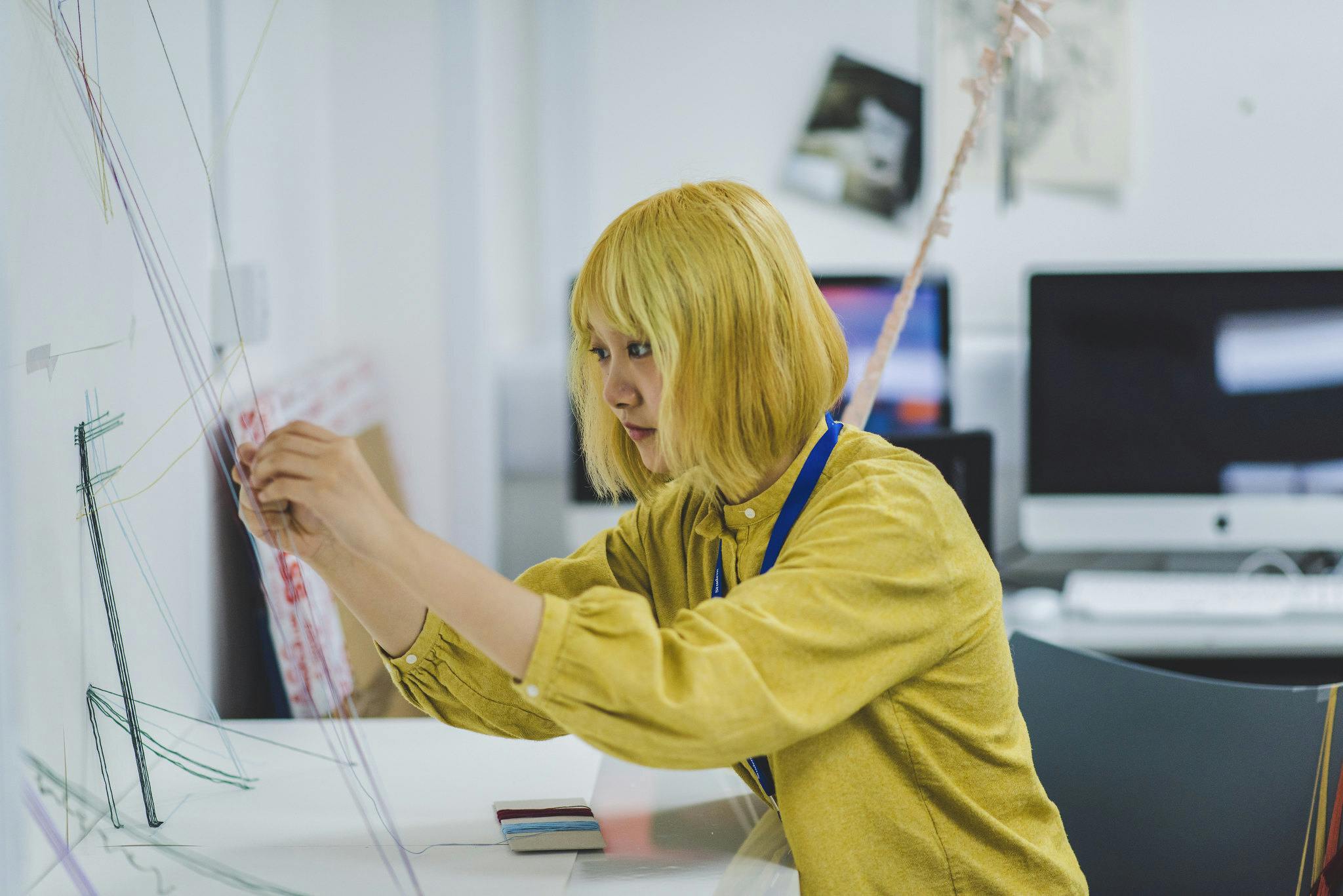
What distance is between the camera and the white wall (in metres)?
2.26

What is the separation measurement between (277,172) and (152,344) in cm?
64

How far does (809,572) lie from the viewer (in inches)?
28.1

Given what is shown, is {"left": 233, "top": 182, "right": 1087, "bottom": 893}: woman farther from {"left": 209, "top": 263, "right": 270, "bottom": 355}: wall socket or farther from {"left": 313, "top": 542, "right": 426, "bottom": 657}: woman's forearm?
{"left": 209, "top": 263, "right": 270, "bottom": 355}: wall socket

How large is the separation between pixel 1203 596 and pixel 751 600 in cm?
144

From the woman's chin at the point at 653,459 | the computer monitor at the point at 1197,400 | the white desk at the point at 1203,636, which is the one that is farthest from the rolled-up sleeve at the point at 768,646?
the computer monitor at the point at 1197,400

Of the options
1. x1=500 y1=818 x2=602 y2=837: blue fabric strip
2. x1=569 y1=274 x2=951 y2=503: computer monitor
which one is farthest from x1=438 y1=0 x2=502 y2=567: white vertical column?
x1=500 y1=818 x2=602 y2=837: blue fabric strip

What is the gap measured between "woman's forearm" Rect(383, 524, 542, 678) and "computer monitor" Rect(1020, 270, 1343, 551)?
59.9 inches

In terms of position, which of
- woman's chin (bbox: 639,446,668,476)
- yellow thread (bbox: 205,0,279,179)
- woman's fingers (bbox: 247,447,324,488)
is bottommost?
woman's chin (bbox: 639,446,668,476)

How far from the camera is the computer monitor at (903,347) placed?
2.03 meters

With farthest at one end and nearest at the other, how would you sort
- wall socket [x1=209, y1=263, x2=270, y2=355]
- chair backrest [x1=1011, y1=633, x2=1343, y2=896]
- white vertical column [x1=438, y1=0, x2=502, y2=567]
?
white vertical column [x1=438, y1=0, x2=502, y2=567], wall socket [x1=209, y1=263, x2=270, y2=355], chair backrest [x1=1011, y1=633, x2=1343, y2=896]

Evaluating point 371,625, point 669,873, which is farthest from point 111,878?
point 669,873

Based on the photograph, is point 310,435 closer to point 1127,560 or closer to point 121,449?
point 121,449

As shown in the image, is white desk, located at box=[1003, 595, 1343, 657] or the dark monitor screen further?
the dark monitor screen

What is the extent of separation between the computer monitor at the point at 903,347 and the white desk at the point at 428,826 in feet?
3.32
